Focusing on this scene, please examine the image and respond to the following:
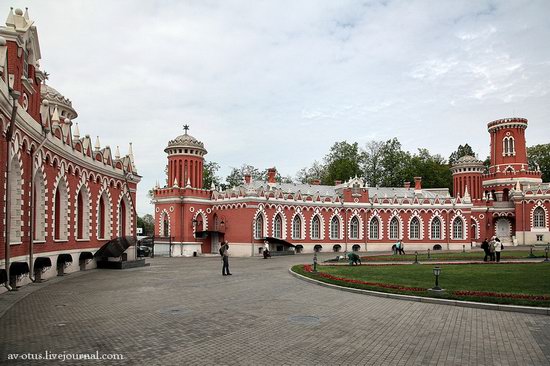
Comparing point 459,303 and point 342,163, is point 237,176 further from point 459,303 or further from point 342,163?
point 459,303

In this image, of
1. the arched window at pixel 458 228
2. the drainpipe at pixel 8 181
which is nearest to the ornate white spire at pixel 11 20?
the drainpipe at pixel 8 181

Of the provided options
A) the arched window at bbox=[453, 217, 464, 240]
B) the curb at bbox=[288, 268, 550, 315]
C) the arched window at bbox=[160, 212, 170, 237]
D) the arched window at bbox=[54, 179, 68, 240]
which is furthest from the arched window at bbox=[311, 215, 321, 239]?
the curb at bbox=[288, 268, 550, 315]

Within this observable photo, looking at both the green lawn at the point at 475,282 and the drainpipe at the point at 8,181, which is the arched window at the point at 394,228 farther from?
the drainpipe at the point at 8,181

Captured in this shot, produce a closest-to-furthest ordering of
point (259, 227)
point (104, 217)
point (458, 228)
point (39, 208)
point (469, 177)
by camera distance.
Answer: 1. point (39, 208)
2. point (104, 217)
3. point (259, 227)
4. point (458, 228)
5. point (469, 177)

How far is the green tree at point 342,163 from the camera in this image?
77.1 metres

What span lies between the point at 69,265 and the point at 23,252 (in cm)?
693

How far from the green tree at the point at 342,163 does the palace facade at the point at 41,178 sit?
155ft

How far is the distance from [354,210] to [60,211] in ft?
125

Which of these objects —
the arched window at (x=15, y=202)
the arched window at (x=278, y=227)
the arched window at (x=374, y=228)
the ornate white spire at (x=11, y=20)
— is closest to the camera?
the arched window at (x=15, y=202)

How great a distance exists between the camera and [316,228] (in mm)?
54625

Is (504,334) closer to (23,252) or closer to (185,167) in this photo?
(23,252)

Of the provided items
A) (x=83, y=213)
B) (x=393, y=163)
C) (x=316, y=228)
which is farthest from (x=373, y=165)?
(x=83, y=213)

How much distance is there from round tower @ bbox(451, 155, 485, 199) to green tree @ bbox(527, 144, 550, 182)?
21.8 m

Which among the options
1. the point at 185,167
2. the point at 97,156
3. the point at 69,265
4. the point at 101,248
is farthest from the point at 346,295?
the point at 185,167
